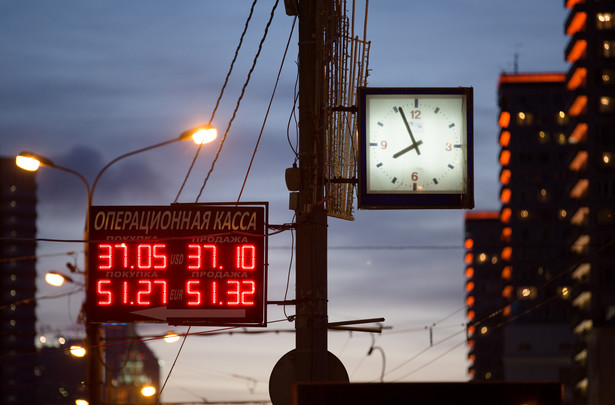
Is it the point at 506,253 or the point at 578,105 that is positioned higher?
the point at 578,105

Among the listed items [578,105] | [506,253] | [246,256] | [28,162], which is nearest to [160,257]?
[246,256]

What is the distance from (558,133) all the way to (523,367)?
38953mm

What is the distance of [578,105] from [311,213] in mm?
122936

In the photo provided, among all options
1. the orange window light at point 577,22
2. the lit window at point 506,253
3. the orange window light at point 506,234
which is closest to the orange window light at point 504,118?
the orange window light at point 506,234

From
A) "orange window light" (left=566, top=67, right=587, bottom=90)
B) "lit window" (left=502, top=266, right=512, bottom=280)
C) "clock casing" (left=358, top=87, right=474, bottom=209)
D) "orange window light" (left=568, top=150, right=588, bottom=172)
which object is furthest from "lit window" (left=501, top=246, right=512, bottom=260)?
"clock casing" (left=358, top=87, right=474, bottom=209)

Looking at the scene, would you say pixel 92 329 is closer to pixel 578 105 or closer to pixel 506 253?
pixel 578 105

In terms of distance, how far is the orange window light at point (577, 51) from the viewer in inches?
5054

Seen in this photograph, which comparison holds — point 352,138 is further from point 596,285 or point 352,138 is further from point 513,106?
point 513,106

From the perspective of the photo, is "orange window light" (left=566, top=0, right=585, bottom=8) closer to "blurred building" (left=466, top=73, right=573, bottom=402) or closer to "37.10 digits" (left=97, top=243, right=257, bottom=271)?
"blurred building" (left=466, top=73, right=573, bottom=402)

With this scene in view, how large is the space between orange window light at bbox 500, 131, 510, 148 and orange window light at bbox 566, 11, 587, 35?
A: 51158 mm

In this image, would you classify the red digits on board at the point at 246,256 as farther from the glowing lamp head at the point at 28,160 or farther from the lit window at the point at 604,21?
the lit window at the point at 604,21

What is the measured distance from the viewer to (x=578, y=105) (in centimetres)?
13212

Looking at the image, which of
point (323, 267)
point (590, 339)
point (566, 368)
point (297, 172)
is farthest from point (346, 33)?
point (566, 368)

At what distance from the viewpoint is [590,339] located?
94625 mm
